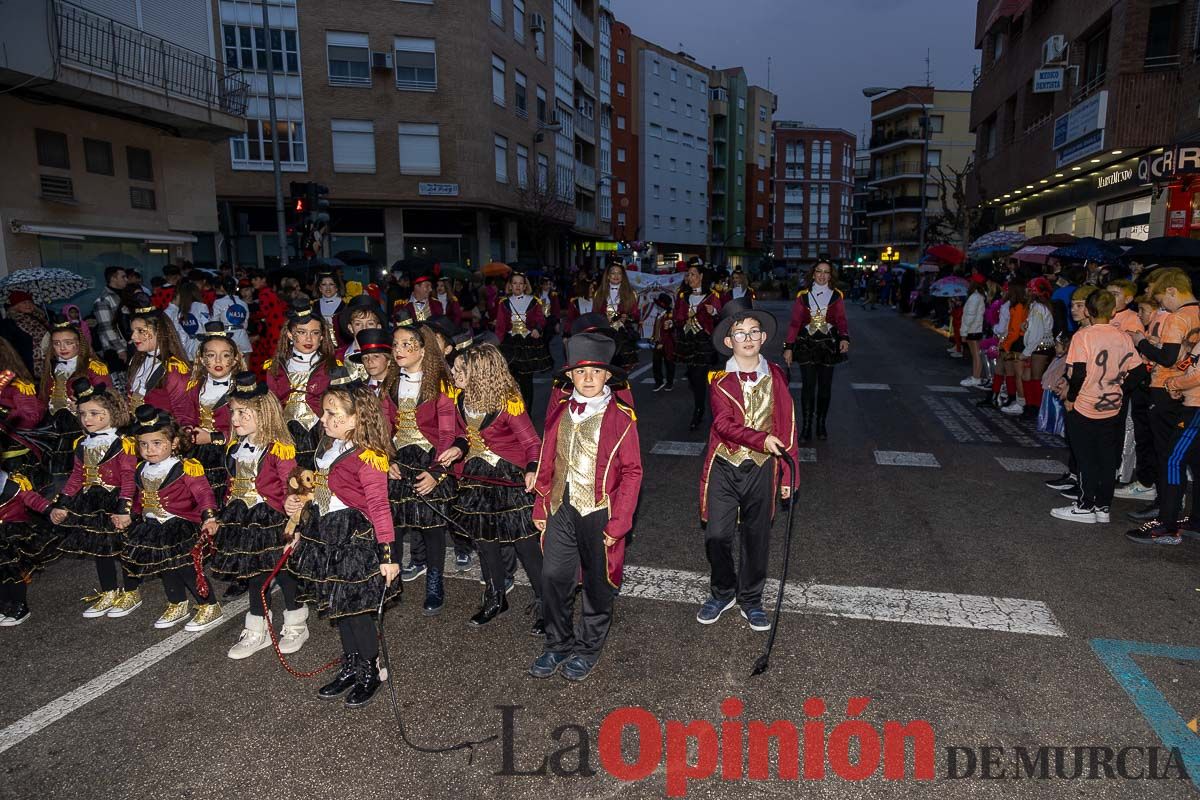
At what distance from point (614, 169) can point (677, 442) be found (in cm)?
6067

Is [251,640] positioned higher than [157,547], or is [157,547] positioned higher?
[157,547]

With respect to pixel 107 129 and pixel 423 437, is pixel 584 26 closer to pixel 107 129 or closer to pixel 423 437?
pixel 107 129

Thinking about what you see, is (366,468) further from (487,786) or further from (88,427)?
(88,427)

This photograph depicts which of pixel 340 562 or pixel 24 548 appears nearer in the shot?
pixel 340 562

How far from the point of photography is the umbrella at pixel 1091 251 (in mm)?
11984

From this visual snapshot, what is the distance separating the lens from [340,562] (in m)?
3.75

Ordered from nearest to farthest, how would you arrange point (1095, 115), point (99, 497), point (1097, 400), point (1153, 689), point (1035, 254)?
point (1153, 689) → point (99, 497) → point (1097, 400) → point (1035, 254) → point (1095, 115)

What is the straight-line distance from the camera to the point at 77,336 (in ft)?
19.9

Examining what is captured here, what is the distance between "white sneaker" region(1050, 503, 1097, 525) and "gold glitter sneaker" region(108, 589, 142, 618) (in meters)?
7.13

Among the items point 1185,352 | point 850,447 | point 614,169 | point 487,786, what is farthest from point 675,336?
point 614,169

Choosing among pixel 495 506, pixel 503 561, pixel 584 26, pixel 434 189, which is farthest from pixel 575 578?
pixel 584 26

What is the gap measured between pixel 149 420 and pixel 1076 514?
7.04 meters

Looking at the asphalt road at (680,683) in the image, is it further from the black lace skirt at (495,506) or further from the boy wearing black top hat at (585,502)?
the black lace skirt at (495,506)

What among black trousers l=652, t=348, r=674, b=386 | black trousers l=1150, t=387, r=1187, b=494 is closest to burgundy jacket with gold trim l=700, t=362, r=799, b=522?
black trousers l=1150, t=387, r=1187, b=494
